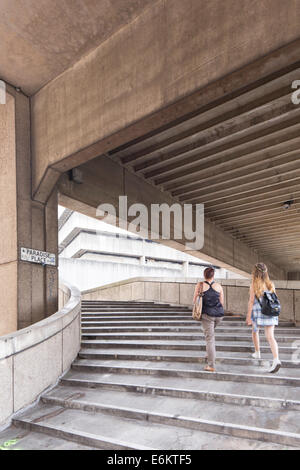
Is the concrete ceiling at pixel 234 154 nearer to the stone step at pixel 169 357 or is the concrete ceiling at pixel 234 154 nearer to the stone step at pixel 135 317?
the stone step at pixel 135 317

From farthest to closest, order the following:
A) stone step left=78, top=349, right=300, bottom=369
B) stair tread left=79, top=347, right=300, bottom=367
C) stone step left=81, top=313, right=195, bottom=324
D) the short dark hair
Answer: stone step left=81, top=313, right=195, bottom=324, stair tread left=79, top=347, right=300, bottom=367, stone step left=78, top=349, right=300, bottom=369, the short dark hair

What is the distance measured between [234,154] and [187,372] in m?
6.59

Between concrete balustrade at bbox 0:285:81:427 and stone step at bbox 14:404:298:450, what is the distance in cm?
31

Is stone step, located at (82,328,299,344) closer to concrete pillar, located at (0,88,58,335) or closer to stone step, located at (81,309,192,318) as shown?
concrete pillar, located at (0,88,58,335)

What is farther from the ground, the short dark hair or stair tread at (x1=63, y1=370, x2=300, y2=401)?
the short dark hair

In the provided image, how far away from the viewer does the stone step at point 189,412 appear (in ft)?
11.5

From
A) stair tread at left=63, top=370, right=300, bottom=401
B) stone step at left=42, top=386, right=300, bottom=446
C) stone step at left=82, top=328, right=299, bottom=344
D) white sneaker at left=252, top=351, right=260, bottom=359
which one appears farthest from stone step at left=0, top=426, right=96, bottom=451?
stone step at left=82, top=328, right=299, bottom=344

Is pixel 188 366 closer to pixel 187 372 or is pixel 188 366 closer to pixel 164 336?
pixel 187 372

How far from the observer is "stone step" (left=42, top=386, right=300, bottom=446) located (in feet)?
11.5

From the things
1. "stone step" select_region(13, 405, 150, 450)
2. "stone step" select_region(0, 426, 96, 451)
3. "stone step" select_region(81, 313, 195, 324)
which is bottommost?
"stone step" select_region(0, 426, 96, 451)

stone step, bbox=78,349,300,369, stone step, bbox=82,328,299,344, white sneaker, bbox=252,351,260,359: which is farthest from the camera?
stone step, bbox=82,328,299,344

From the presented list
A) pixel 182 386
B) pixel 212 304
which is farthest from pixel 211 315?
pixel 182 386

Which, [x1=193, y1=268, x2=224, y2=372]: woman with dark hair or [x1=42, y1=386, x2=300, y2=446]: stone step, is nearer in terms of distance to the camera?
[x1=42, y1=386, x2=300, y2=446]: stone step
